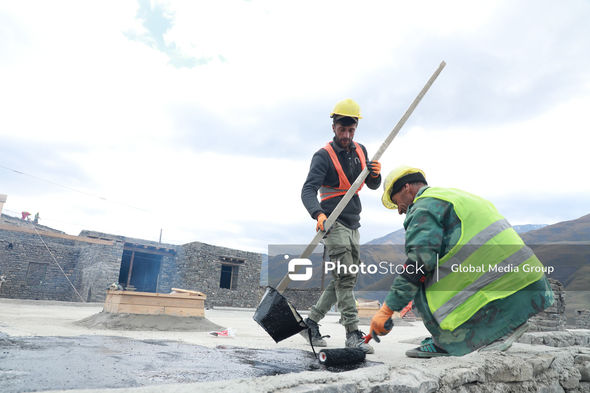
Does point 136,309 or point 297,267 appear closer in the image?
point 297,267

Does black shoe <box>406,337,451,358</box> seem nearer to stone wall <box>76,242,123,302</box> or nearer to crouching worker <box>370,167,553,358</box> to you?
crouching worker <box>370,167,553,358</box>

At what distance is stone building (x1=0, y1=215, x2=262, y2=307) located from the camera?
2039 centimetres

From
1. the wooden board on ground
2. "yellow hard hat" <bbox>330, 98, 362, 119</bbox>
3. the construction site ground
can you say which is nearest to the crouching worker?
the construction site ground

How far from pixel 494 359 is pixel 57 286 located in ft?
84.5

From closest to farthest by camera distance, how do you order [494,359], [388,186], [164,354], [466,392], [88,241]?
[466,392] → [494,359] → [164,354] → [388,186] → [88,241]

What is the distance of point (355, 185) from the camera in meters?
3.15

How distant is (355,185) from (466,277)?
1.26 m

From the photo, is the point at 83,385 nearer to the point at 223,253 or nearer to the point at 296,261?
the point at 296,261

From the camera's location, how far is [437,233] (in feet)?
7.01

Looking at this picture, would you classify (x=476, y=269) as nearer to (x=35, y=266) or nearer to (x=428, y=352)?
(x=428, y=352)

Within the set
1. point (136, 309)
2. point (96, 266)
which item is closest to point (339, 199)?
point (136, 309)

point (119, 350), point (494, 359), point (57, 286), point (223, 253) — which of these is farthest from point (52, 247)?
point (494, 359)

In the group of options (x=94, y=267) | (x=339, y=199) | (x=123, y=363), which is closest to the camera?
(x=123, y=363)

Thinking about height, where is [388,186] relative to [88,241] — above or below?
below
